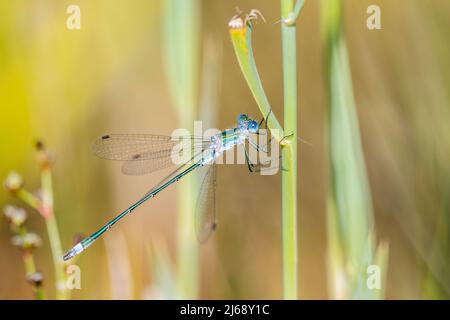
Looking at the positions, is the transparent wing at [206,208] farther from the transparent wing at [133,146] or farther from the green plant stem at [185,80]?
the transparent wing at [133,146]

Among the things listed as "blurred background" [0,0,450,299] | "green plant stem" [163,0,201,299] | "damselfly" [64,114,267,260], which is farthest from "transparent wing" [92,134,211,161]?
"green plant stem" [163,0,201,299]

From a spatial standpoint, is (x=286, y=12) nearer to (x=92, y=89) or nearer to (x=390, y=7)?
(x=390, y=7)

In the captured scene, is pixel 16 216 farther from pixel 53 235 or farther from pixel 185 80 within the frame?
pixel 185 80

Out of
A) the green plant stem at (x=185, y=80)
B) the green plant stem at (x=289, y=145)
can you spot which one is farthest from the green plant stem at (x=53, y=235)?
the green plant stem at (x=289, y=145)

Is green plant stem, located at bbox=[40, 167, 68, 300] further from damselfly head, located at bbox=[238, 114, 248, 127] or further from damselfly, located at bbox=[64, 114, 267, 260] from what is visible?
damselfly head, located at bbox=[238, 114, 248, 127]

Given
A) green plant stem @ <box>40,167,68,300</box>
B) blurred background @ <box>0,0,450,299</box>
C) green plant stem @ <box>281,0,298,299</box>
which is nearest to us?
green plant stem @ <box>281,0,298,299</box>
